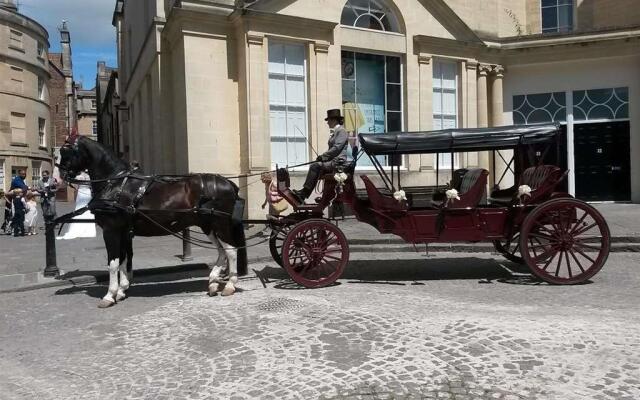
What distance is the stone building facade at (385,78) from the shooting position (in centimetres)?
1295

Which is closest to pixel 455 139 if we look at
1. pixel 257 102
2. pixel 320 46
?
pixel 257 102

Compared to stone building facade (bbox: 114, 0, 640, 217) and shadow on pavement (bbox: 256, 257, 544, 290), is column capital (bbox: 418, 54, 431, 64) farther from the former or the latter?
shadow on pavement (bbox: 256, 257, 544, 290)

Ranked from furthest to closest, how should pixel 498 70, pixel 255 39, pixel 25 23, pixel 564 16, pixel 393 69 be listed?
1. pixel 25 23
2. pixel 564 16
3. pixel 498 70
4. pixel 393 69
5. pixel 255 39

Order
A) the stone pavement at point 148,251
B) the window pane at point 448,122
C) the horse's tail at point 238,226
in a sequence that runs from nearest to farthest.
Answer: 1. the horse's tail at point 238,226
2. the stone pavement at point 148,251
3. the window pane at point 448,122

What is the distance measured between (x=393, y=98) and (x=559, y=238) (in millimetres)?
8838

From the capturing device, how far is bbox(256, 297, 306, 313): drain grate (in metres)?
6.03

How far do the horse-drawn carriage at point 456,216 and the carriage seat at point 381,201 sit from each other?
0.04 feet

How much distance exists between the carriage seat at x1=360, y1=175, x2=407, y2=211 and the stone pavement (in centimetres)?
169

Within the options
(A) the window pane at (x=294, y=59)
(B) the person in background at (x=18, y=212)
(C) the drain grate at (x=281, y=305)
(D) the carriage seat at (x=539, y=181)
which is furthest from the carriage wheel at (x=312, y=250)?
(B) the person in background at (x=18, y=212)

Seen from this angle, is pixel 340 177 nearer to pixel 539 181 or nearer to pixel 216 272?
pixel 216 272

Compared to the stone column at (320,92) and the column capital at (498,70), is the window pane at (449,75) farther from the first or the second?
the stone column at (320,92)

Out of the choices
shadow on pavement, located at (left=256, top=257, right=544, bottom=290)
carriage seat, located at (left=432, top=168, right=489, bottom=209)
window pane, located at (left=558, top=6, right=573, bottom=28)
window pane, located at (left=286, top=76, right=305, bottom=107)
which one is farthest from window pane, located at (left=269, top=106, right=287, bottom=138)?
window pane, located at (left=558, top=6, right=573, bottom=28)

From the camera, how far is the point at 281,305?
623 centimetres

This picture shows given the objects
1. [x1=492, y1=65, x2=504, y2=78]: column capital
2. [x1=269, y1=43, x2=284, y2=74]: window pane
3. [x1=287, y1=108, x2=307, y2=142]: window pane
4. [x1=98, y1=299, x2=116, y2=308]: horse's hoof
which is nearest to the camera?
[x1=98, y1=299, x2=116, y2=308]: horse's hoof
